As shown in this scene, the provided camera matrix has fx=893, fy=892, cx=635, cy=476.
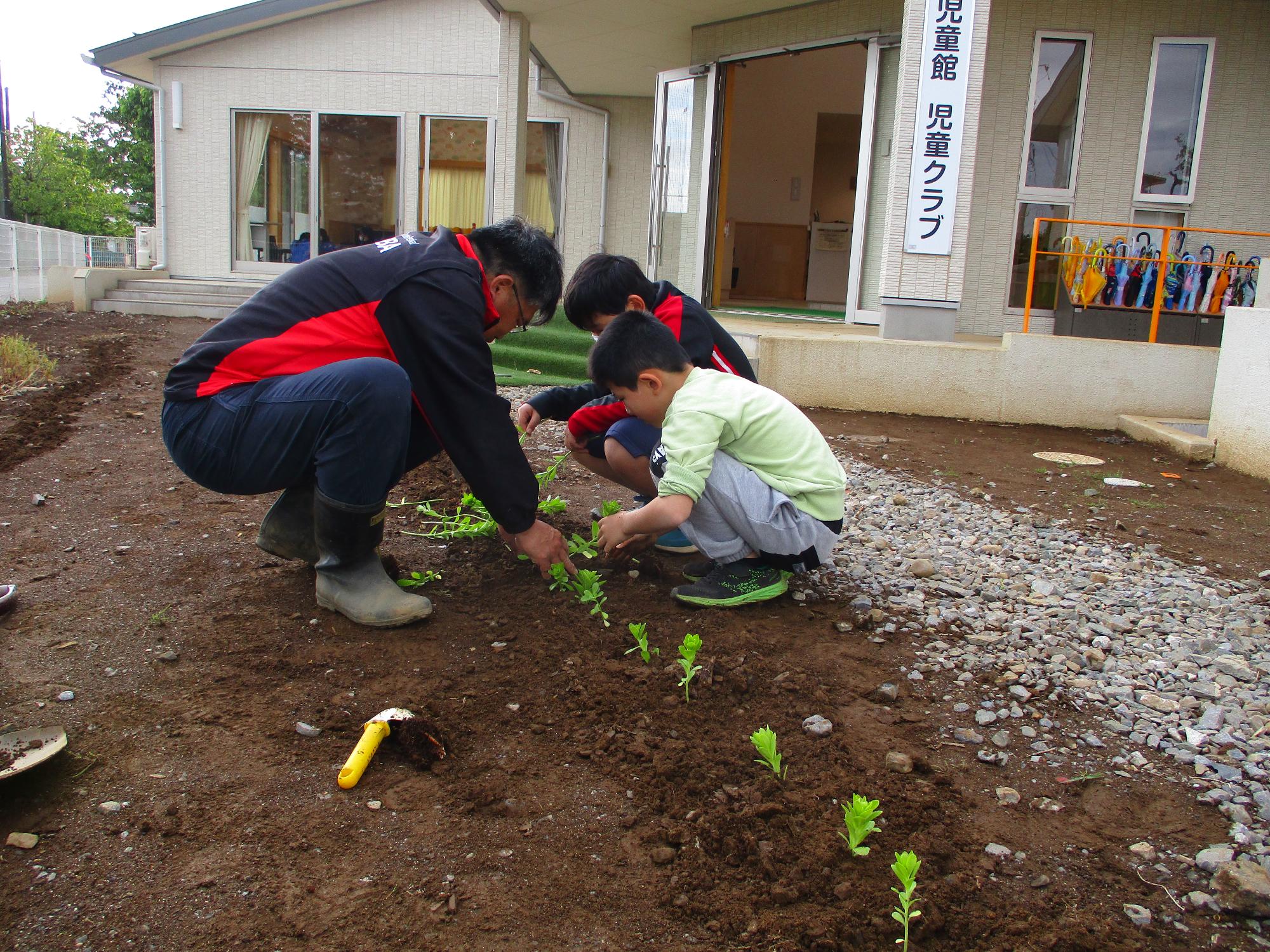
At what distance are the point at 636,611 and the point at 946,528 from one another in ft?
5.44

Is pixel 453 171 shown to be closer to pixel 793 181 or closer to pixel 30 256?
pixel 793 181

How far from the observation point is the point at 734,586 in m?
2.63

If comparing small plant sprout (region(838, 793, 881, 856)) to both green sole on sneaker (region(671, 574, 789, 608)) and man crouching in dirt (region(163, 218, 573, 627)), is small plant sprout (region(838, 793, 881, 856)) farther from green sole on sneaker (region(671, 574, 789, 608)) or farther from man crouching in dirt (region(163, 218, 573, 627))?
man crouching in dirt (region(163, 218, 573, 627))

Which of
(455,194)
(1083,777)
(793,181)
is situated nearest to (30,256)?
(455,194)

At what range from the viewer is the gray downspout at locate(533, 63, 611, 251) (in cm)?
1156

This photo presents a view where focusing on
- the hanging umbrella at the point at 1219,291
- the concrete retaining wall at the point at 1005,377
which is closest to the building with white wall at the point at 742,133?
the concrete retaining wall at the point at 1005,377

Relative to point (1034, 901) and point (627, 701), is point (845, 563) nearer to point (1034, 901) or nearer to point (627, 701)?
point (627, 701)

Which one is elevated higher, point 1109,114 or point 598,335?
point 1109,114

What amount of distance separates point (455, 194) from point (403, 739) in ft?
39.3

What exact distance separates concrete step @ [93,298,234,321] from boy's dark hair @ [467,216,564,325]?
9.88 m

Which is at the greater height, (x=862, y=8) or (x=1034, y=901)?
(x=862, y=8)

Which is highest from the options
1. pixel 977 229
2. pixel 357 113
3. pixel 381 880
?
pixel 357 113

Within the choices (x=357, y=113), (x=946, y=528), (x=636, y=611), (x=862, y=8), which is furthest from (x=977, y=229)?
(x=357, y=113)

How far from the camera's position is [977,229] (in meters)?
7.77
